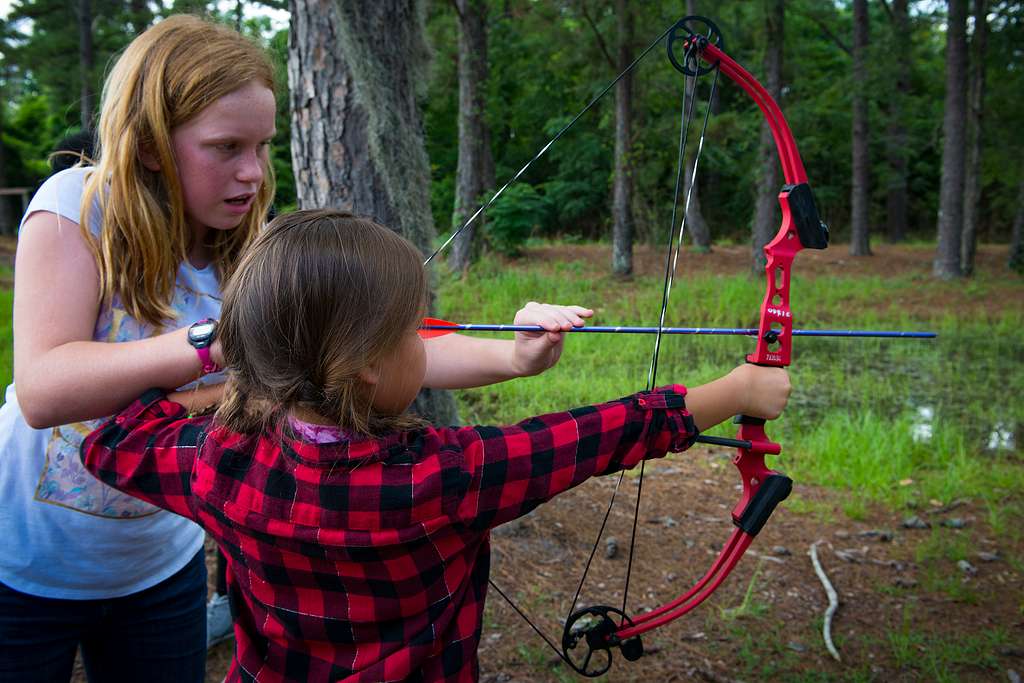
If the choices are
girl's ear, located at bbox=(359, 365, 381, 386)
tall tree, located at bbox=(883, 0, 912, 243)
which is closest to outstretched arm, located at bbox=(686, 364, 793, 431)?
girl's ear, located at bbox=(359, 365, 381, 386)

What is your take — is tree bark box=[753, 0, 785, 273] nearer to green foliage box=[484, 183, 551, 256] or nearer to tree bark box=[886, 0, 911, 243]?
green foliage box=[484, 183, 551, 256]

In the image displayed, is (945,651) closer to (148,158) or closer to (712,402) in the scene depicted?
(712,402)

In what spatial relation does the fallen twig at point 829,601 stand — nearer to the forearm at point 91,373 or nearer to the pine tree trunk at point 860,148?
the forearm at point 91,373

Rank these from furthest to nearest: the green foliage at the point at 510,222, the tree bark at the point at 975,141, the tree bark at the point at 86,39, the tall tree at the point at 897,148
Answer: the tall tree at the point at 897,148 < the tree bark at the point at 86,39 < the tree bark at the point at 975,141 < the green foliage at the point at 510,222

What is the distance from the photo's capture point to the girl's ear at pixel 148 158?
1132 millimetres

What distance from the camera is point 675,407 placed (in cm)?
107

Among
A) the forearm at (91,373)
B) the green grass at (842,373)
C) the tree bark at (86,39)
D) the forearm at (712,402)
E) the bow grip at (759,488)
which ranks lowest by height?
the green grass at (842,373)

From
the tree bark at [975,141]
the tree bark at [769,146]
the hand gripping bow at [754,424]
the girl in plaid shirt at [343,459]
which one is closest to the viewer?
the girl in plaid shirt at [343,459]

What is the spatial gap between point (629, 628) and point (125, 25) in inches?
683

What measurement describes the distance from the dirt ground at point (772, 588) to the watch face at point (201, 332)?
1.49 m

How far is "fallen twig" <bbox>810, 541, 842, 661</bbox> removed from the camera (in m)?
2.31

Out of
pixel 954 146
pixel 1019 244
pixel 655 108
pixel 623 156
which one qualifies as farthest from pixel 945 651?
pixel 655 108

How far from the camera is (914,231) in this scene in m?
22.5

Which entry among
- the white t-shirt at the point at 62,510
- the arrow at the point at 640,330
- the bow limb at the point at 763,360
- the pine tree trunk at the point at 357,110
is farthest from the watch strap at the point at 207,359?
the pine tree trunk at the point at 357,110
